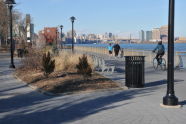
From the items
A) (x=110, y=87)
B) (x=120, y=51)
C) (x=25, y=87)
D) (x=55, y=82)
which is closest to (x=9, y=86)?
(x=25, y=87)

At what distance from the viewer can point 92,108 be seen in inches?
335

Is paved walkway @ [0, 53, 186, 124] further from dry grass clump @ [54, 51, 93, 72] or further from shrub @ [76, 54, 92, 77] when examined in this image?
dry grass clump @ [54, 51, 93, 72]

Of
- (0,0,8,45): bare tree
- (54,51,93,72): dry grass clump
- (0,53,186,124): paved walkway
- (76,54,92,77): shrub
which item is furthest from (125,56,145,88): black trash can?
(0,0,8,45): bare tree

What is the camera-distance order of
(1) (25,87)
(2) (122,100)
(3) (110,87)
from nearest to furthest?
(2) (122,100), (3) (110,87), (1) (25,87)

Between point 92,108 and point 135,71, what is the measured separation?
144 inches

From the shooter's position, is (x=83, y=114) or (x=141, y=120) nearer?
(x=141, y=120)

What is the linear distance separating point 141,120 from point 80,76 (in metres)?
7.41

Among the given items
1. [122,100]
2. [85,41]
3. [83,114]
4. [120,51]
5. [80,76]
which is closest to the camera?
[83,114]

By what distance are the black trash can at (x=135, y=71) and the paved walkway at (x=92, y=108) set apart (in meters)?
0.35

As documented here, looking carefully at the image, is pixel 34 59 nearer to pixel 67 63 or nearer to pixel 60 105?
pixel 67 63

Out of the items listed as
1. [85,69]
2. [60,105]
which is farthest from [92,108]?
[85,69]

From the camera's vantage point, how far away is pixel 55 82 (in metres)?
13.0

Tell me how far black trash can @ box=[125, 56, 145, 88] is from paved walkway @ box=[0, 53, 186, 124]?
352 mm

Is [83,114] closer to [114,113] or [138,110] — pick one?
[114,113]
